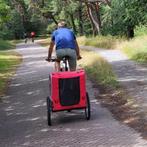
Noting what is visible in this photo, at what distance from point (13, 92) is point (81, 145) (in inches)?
306

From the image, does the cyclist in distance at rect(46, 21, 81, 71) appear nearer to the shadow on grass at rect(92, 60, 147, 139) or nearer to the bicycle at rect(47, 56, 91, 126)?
the bicycle at rect(47, 56, 91, 126)

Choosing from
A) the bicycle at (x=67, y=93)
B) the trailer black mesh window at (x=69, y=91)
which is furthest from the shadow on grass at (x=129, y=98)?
the trailer black mesh window at (x=69, y=91)

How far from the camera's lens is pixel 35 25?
104062mm

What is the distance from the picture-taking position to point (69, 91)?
992 centimetres

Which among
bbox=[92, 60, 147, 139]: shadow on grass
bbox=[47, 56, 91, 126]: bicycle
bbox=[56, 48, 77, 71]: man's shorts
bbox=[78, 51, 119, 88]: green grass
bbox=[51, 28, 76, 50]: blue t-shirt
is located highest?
bbox=[51, 28, 76, 50]: blue t-shirt

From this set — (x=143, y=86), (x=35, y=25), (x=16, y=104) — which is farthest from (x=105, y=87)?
(x=35, y=25)

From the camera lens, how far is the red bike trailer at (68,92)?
9859mm

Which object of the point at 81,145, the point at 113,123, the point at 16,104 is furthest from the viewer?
the point at 16,104

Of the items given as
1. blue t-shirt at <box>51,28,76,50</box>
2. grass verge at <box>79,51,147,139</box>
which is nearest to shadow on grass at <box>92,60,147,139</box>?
grass verge at <box>79,51,147,139</box>

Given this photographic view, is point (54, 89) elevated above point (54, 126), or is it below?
above

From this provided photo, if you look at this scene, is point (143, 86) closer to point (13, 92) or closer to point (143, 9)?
point (13, 92)

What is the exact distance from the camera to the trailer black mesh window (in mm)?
9875

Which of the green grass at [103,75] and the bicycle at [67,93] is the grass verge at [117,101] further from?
the bicycle at [67,93]

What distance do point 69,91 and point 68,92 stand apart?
28 mm
